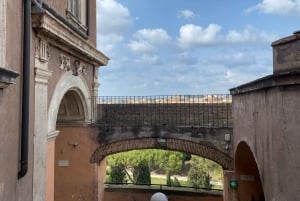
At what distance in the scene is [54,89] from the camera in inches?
279

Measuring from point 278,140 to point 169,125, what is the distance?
589 cm

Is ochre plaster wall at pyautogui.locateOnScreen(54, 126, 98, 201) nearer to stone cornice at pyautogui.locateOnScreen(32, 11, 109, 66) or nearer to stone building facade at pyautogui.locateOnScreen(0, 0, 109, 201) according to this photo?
stone building facade at pyautogui.locateOnScreen(0, 0, 109, 201)

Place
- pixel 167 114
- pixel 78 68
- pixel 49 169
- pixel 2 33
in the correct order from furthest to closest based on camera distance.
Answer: pixel 167 114
pixel 78 68
pixel 49 169
pixel 2 33

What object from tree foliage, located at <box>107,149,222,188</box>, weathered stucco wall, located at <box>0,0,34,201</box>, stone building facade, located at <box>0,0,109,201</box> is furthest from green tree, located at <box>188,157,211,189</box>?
weathered stucco wall, located at <box>0,0,34,201</box>

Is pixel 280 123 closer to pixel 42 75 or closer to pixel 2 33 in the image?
pixel 2 33

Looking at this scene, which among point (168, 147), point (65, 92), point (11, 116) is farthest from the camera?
point (168, 147)

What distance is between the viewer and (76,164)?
1026cm

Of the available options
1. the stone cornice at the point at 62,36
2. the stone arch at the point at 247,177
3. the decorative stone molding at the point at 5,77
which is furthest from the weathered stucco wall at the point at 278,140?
the stone cornice at the point at 62,36

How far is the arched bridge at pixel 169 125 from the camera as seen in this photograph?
9.72 m

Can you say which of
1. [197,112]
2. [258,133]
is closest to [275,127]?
[258,133]

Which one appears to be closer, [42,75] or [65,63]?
[42,75]

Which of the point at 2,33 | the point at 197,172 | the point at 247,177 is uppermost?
the point at 2,33

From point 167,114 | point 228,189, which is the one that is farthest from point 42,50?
point 228,189

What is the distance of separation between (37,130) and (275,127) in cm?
417
